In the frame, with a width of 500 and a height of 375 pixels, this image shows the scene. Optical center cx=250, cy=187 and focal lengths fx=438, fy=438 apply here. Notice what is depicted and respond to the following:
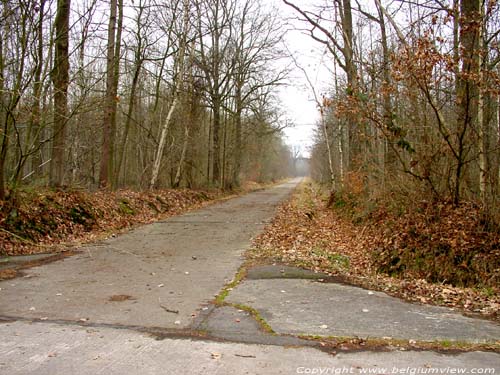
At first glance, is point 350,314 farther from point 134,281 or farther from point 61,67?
point 61,67

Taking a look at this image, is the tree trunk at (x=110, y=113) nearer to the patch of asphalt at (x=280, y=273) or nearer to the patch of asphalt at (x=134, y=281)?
the patch of asphalt at (x=134, y=281)

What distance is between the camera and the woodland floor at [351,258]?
631 cm

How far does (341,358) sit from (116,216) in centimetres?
1122

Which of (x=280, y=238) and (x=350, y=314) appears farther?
(x=280, y=238)

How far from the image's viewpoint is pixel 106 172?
1805 centimetres

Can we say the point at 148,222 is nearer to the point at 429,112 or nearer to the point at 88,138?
the point at 429,112

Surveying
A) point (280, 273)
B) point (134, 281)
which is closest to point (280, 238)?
point (280, 273)

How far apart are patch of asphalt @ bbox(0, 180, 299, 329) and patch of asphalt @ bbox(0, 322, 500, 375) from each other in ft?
2.16

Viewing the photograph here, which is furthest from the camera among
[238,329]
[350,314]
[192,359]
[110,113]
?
[110,113]

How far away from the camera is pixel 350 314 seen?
5473 millimetres

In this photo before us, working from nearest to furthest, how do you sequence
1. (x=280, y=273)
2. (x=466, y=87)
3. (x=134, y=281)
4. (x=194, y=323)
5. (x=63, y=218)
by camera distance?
(x=194, y=323) < (x=134, y=281) < (x=280, y=273) < (x=466, y=87) < (x=63, y=218)

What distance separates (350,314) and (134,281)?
141 inches

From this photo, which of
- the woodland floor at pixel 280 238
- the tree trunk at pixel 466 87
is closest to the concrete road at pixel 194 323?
the woodland floor at pixel 280 238

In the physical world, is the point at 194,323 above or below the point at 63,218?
below
